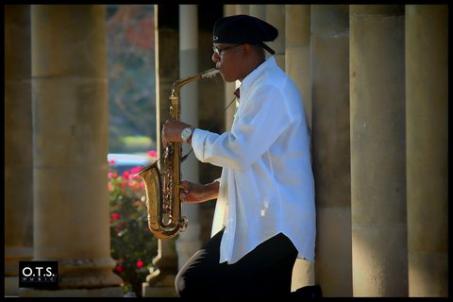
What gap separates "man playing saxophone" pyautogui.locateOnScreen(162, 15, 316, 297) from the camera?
300 inches

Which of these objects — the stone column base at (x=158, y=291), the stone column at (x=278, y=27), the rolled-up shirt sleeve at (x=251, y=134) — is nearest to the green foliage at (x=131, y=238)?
Answer: the stone column base at (x=158, y=291)

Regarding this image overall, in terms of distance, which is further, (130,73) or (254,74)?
(130,73)

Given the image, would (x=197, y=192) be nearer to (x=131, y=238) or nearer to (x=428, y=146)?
(x=428, y=146)

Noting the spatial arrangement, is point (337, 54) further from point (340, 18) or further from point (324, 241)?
point (324, 241)

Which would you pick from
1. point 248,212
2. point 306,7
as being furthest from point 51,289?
point 248,212

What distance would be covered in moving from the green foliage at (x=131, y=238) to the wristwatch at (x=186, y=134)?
7.49 meters

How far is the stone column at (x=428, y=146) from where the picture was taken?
283 inches

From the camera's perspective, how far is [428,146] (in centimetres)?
723

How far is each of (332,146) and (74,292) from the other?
520 centimetres

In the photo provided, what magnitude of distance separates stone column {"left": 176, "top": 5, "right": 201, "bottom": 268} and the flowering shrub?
1200 millimetres

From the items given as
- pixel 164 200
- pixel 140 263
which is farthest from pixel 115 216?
pixel 164 200

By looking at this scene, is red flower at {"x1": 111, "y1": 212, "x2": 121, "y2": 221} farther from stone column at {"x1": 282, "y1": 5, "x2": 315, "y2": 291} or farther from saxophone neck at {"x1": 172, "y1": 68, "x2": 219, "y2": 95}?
saxophone neck at {"x1": 172, "y1": 68, "x2": 219, "y2": 95}

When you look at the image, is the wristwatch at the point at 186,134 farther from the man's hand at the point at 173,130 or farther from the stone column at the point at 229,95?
the stone column at the point at 229,95
